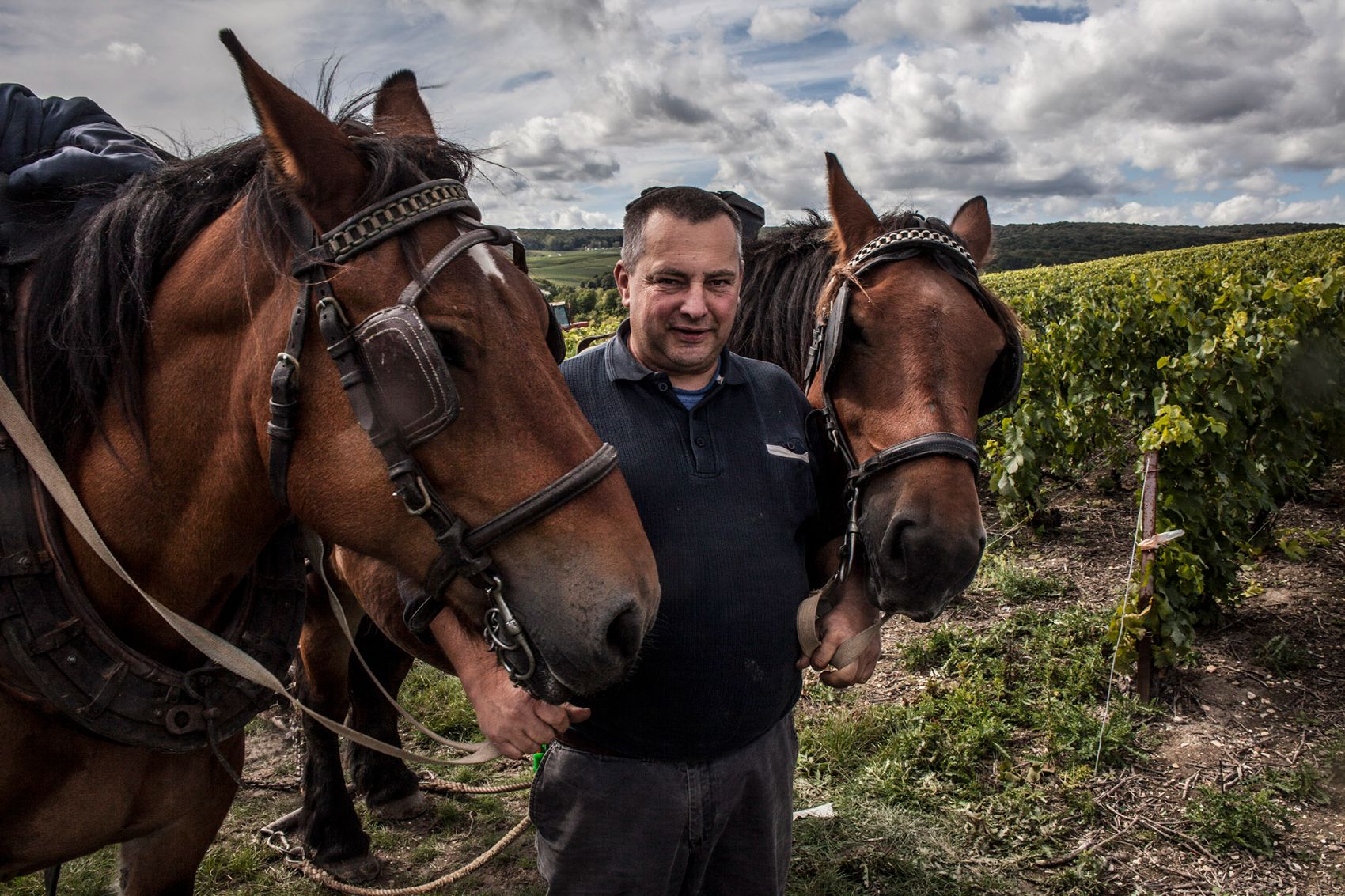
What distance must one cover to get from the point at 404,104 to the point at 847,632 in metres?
1.76

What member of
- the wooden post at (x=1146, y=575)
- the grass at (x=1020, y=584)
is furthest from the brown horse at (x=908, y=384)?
the grass at (x=1020, y=584)

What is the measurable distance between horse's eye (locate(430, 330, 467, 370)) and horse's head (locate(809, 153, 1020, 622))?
1.19 metres

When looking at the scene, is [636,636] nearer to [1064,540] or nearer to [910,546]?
[910,546]

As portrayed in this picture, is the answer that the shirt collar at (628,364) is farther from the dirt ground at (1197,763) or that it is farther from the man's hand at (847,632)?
the dirt ground at (1197,763)

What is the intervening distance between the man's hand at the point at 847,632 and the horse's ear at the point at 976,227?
5.05 ft

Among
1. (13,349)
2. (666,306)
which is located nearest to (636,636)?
(666,306)

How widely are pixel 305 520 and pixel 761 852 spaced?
146cm

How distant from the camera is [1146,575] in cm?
441

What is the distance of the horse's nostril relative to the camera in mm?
1333

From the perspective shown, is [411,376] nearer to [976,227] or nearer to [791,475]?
[791,475]

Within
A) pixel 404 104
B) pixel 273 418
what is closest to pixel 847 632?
pixel 273 418

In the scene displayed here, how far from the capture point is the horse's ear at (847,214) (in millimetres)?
2701

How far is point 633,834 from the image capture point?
187 cm

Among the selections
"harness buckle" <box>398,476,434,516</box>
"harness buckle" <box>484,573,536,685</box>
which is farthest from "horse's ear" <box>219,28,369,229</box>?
"harness buckle" <box>484,573,536,685</box>
